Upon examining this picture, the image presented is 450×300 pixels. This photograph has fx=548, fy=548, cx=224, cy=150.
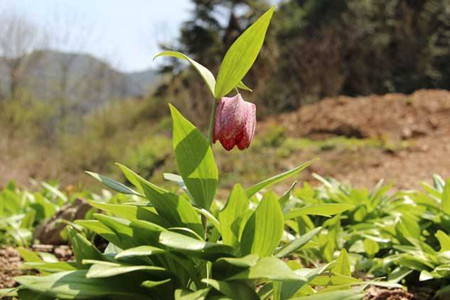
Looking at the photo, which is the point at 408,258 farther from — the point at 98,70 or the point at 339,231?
the point at 98,70

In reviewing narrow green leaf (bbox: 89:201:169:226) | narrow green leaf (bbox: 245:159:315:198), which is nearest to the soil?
narrow green leaf (bbox: 89:201:169:226)

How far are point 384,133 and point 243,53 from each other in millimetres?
9605

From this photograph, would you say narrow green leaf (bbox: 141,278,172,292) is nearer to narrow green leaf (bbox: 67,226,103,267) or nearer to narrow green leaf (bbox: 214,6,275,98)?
narrow green leaf (bbox: 67,226,103,267)

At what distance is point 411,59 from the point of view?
16.8 meters

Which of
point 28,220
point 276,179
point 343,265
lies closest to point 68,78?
point 28,220

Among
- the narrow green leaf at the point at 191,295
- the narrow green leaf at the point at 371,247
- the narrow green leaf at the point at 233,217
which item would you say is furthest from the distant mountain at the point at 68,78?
the narrow green leaf at the point at 191,295

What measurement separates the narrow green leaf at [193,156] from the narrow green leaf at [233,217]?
0.36ft

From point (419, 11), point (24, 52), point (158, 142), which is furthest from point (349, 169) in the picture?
point (24, 52)

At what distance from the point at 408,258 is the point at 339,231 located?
0.63 meters

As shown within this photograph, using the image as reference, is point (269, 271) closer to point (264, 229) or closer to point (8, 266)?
point (264, 229)

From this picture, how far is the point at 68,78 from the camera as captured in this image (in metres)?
24.2

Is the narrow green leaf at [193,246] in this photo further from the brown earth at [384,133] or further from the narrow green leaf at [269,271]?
the brown earth at [384,133]

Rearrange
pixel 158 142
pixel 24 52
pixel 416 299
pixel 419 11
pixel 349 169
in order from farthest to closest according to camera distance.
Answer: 1. pixel 24 52
2. pixel 419 11
3. pixel 158 142
4. pixel 349 169
5. pixel 416 299

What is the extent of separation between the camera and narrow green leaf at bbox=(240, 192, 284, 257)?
1460 millimetres
